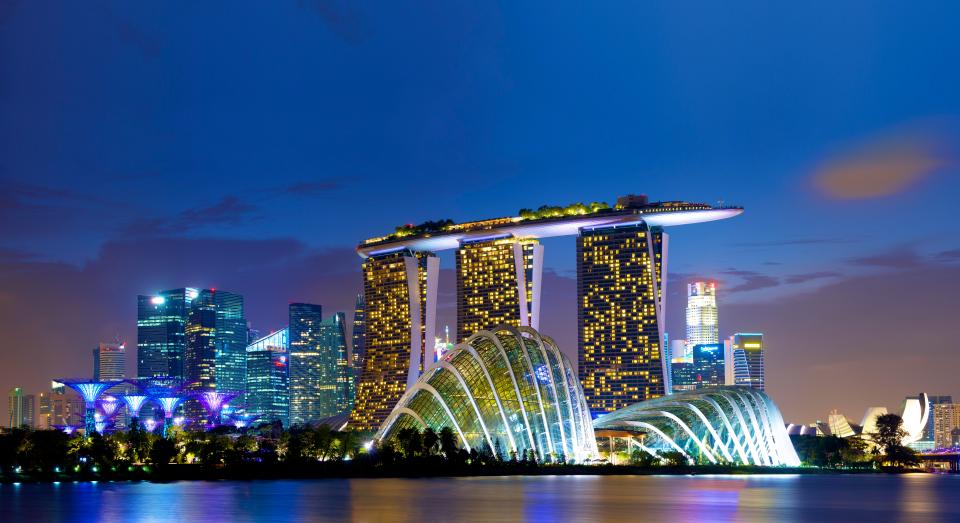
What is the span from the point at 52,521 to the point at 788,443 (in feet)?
450

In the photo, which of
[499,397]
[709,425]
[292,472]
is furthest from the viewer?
[709,425]

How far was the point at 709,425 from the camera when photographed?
168 metres

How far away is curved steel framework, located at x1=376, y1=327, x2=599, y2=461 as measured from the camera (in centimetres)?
14175

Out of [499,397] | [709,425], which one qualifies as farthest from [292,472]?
[709,425]

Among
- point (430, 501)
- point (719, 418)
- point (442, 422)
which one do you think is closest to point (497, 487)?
point (430, 501)

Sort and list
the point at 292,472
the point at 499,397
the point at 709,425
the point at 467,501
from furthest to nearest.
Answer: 1. the point at 709,425
2. the point at 292,472
3. the point at 499,397
4. the point at 467,501

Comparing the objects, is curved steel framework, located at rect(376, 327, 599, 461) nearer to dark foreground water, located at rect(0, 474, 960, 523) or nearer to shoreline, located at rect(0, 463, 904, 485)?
shoreline, located at rect(0, 463, 904, 485)

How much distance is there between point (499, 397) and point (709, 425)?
39478 millimetres

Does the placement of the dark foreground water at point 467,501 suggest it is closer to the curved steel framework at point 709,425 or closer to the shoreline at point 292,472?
the shoreline at point 292,472

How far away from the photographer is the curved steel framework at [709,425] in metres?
166

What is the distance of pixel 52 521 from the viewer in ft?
250

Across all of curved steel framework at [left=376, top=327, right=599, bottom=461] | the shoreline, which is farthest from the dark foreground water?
curved steel framework at [left=376, top=327, right=599, bottom=461]

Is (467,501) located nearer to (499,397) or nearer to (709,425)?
(499,397)

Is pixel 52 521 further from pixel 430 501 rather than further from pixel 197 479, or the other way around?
pixel 197 479
